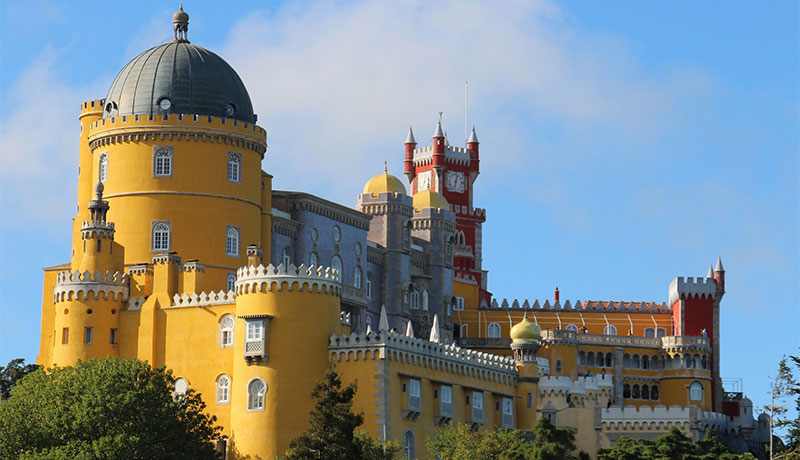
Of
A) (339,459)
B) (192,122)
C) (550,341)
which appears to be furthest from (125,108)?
(550,341)

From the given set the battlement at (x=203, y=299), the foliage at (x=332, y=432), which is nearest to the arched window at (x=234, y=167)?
the battlement at (x=203, y=299)

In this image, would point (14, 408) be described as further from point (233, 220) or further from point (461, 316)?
point (461, 316)

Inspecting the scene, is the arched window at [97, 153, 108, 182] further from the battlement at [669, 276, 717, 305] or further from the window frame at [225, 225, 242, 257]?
the battlement at [669, 276, 717, 305]

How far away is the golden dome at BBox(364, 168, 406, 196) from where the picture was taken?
134000mm

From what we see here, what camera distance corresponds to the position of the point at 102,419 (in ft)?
295

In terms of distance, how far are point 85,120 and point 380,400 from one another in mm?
31649

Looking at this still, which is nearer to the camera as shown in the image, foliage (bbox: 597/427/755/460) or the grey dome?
the grey dome

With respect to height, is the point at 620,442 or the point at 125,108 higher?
the point at 125,108

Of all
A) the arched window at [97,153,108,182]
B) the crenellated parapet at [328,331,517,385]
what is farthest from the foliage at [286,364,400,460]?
the arched window at [97,153,108,182]

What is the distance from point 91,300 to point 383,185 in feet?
125

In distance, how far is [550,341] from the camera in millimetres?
136000

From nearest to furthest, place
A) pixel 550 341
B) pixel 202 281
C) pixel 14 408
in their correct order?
pixel 14 408
pixel 202 281
pixel 550 341

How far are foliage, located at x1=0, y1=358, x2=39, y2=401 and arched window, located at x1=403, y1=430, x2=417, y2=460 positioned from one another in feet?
86.2

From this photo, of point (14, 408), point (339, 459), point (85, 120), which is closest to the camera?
point (339, 459)
